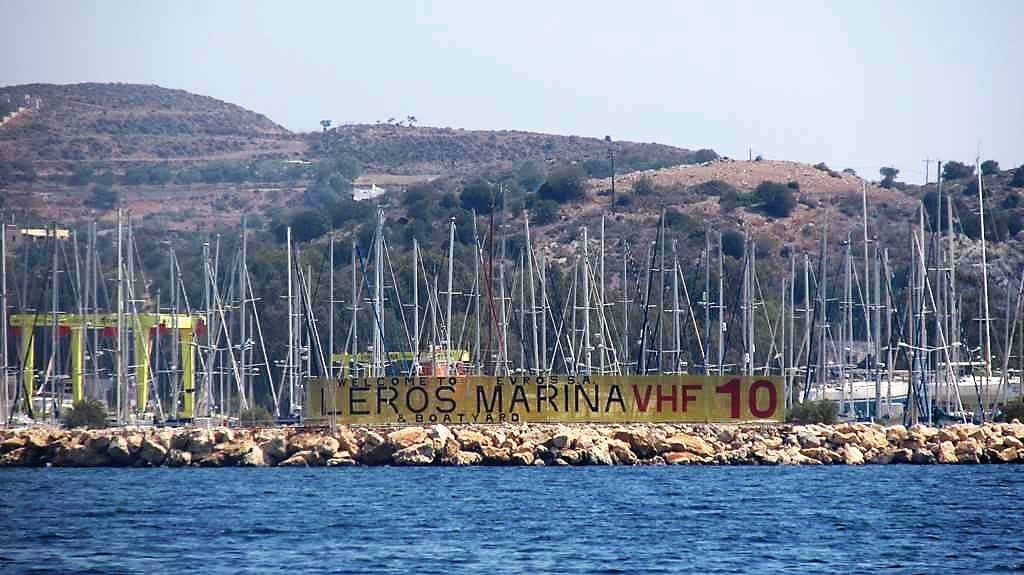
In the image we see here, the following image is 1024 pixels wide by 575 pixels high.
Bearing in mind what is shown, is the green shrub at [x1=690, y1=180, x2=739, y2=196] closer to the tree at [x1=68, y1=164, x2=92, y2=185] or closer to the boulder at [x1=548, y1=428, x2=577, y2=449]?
the tree at [x1=68, y1=164, x2=92, y2=185]

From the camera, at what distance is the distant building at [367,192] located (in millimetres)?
156950

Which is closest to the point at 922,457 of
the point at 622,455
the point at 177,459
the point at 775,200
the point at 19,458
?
the point at 622,455

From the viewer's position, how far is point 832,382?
241 feet

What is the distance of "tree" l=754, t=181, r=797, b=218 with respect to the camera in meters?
119

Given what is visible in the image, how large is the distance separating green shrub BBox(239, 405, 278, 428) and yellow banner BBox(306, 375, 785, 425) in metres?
7.08

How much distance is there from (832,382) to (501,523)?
128 feet

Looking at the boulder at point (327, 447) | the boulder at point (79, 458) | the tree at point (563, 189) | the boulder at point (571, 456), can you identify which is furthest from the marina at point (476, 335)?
the tree at point (563, 189)

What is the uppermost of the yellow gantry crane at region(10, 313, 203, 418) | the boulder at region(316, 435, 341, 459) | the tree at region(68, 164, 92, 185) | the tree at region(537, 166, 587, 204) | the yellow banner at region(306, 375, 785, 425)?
the tree at region(68, 164, 92, 185)

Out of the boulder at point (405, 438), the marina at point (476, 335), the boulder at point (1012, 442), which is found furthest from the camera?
the marina at point (476, 335)

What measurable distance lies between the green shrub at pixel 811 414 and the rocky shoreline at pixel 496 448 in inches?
346

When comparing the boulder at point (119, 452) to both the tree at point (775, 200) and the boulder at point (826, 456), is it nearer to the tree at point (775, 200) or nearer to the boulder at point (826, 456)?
the boulder at point (826, 456)

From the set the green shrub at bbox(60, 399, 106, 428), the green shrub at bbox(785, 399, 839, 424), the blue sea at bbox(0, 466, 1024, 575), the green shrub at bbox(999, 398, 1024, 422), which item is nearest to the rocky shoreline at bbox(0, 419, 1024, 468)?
the blue sea at bbox(0, 466, 1024, 575)

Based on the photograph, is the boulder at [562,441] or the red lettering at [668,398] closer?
the boulder at [562,441]

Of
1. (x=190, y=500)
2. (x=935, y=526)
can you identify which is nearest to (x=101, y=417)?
(x=190, y=500)
